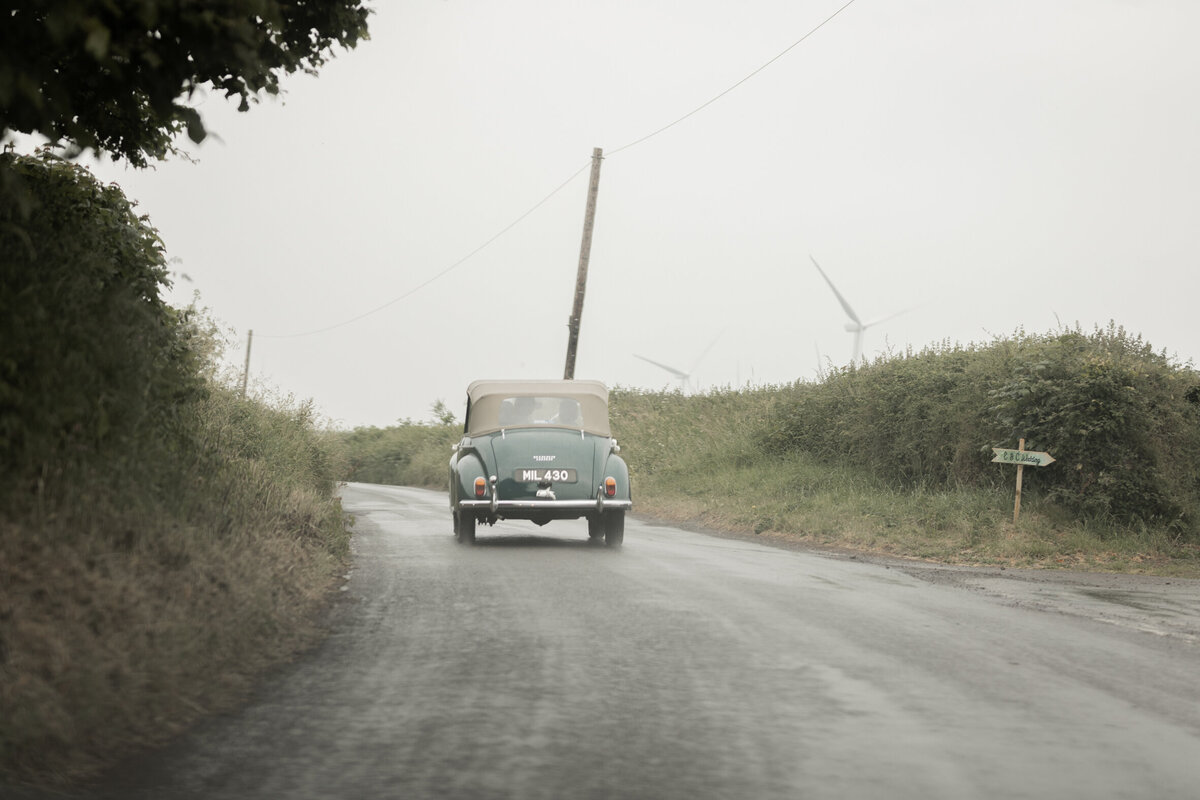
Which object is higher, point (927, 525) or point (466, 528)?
point (927, 525)

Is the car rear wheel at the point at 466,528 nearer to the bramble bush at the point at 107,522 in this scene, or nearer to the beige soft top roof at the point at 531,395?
the beige soft top roof at the point at 531,395

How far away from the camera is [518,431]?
15.8 m

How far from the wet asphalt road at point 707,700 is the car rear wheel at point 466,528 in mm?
4176

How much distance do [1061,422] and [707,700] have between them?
47.1 ft

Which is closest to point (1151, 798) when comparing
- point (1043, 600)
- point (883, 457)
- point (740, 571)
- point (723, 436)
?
point (1043, 600)

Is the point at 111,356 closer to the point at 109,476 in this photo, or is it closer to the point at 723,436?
the point at 109,476

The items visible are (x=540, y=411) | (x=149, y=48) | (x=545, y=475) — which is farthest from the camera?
(x=540, y=411)

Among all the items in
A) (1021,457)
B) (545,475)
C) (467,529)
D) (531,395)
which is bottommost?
(467,529)

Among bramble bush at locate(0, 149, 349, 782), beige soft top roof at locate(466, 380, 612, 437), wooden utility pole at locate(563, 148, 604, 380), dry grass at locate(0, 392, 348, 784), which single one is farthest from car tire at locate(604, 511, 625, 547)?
wooden utility pole at locate(563, 148, 604, 380)

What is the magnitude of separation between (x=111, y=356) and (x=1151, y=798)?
233 inches

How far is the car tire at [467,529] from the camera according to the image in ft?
51.3

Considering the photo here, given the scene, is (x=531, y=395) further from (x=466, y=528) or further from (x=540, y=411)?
(x=466, y=528)

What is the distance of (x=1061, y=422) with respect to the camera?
18.9 m

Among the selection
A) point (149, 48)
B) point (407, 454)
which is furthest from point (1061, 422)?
point (407, 454)
